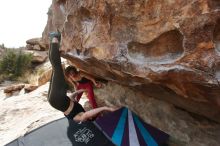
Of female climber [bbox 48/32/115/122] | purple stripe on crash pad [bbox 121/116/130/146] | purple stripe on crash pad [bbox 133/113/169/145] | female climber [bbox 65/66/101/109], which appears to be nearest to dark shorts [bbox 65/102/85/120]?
female climber [bbox 48/32/115/122]

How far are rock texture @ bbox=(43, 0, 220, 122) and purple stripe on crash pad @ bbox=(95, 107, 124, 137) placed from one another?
2.25ft

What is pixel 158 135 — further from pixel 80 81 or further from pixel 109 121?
pixel 80 81

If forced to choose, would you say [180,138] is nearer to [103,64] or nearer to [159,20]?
[103,64]

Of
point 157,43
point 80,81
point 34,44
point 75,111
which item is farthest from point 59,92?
point 34,44

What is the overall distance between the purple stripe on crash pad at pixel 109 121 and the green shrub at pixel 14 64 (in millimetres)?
13013

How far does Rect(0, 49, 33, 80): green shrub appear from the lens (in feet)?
55.2

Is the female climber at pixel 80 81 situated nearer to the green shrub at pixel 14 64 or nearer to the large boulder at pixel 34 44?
the green shrub at pixel 14 64

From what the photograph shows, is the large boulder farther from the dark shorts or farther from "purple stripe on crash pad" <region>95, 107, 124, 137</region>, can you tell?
"purple stripe on crash pad" <region>95, 107, 124, 137</region>

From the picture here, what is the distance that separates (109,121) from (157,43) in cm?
172

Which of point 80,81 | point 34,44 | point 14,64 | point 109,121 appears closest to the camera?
point 109,121

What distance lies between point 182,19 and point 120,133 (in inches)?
79.9

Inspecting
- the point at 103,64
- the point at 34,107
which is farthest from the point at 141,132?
the point at 34,107

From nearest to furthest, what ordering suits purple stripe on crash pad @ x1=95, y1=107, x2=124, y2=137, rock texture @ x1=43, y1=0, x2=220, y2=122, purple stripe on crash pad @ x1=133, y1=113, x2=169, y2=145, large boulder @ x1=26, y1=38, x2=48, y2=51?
1. rock texture @ x1=43, y1=0, x2=220, y2=122
2. purple stripe on crash pad @ x1=133, y1=113, x2=169, y2=145
3. purple stripe on crash pad @ x1=95, y1=107, x2=124, y2=137
4. large boulder @ x1=26, y1=38, x2=48, y2=51

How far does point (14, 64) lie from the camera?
57.3 ft
